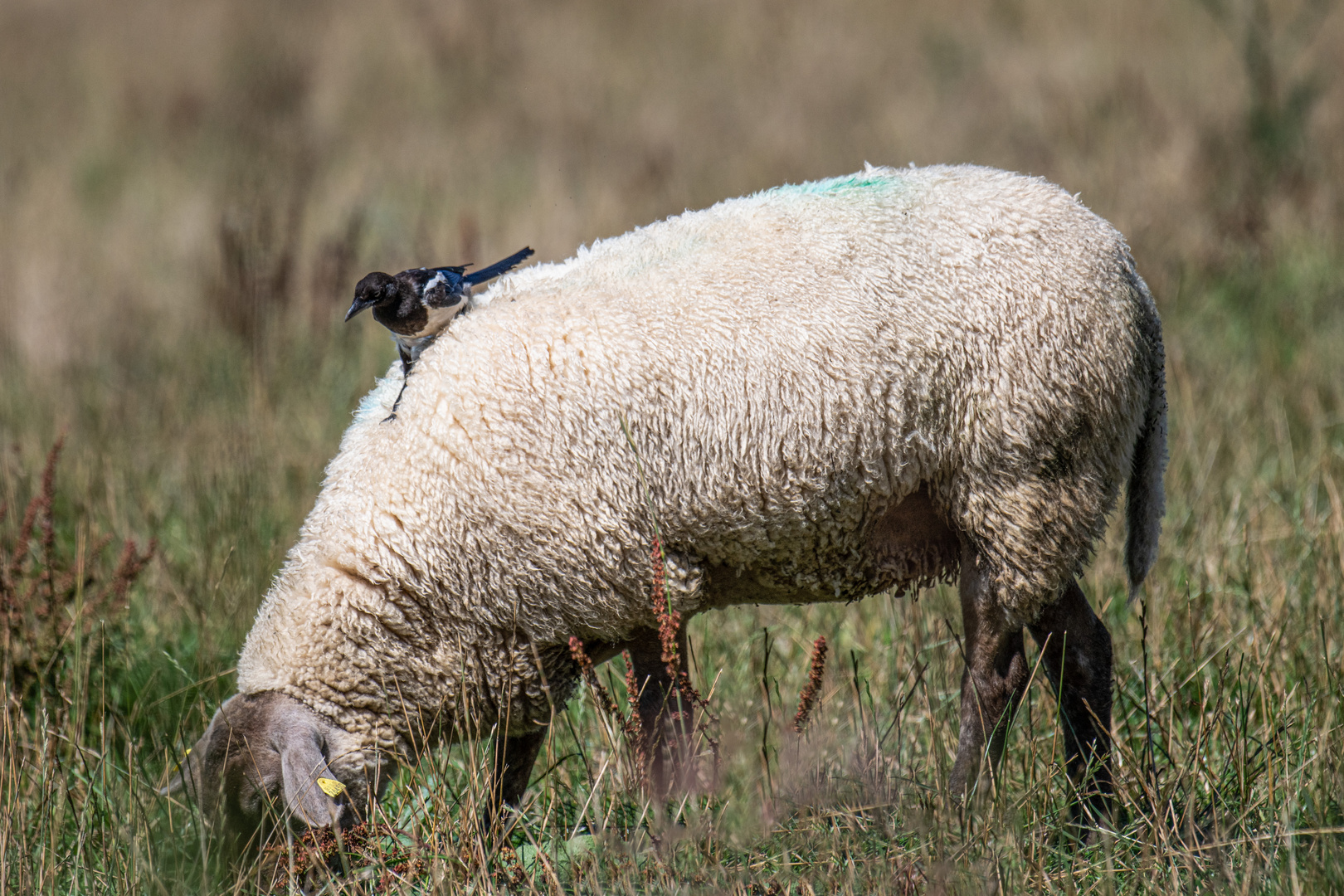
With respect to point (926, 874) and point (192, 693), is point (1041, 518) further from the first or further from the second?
point (192, 693)

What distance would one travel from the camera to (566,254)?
680cm

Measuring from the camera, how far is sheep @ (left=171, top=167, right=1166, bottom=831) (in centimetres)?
237

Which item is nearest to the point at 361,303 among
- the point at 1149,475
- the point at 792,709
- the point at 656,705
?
the point at 656,705

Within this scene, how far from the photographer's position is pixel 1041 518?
247 centimetres

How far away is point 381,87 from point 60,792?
362 inches

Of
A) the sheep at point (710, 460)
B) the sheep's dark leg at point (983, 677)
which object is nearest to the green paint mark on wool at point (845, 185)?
the sheep at point (710, 460)

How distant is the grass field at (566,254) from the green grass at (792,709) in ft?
0.06

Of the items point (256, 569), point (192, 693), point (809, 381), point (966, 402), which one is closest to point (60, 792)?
point (192, 693)

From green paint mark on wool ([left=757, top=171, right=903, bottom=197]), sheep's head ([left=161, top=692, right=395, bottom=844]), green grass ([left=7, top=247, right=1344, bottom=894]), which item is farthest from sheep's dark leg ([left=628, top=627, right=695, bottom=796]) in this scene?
green paint mark on wool ([left=757, top=171, right=903, bottom=197])

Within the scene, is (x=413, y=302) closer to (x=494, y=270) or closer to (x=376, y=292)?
(x=376, y=292)

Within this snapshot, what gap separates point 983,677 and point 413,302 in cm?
145

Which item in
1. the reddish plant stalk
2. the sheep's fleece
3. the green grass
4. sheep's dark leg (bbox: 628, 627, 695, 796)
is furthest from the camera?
sheep's dark leg (bbox: 628, 627, 695, 796)

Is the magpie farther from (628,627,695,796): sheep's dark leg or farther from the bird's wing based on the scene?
(628,627,695,796): sheep's dark leg

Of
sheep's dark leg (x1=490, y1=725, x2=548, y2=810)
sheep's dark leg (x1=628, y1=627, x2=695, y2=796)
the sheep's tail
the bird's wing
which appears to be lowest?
sheep's dark leg (x1=490, y1=725, x2=548, y2=810)
